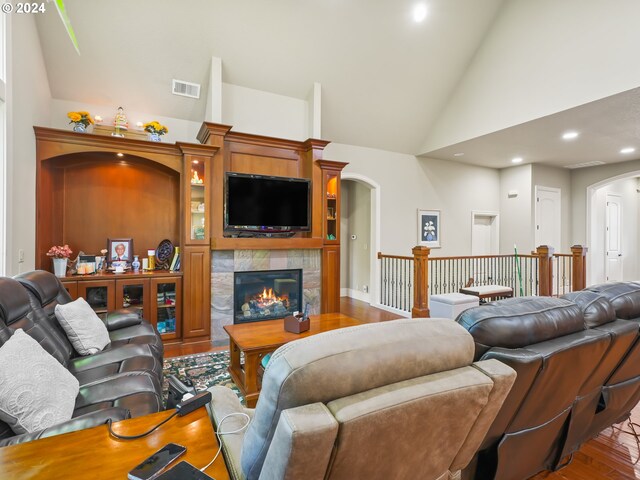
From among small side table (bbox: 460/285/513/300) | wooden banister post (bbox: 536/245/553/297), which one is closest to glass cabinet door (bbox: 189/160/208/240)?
small side table (bbox: 460/285/513/300)

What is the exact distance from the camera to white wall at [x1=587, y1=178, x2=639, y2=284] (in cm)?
753

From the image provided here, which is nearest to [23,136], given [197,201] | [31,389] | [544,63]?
[197,201]

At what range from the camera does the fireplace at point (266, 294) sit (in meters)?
4.20

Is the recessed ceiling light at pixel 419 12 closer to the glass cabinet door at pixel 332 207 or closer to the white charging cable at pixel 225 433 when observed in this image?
the glass cabinet door at pixel 332 207

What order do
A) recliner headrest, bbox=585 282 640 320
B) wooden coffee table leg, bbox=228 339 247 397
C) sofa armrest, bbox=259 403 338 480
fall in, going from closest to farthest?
sofa armrest, bbox=259 403 338 480 → recliner headrest, bbox=585 282 640 320 → wooden coffee table leg, bbox=228 339 247 397

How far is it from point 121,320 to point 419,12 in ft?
16.7

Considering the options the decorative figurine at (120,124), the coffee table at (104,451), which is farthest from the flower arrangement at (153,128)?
the coffee table at (104,451)

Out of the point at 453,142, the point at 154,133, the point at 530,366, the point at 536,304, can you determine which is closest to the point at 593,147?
the point at 453,142

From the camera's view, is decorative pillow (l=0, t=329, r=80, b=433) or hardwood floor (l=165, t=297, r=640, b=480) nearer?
decorative pillow (l=0, t=329, r=80, b=433)

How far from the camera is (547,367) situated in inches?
45.6

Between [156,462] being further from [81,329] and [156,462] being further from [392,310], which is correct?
[392,310]

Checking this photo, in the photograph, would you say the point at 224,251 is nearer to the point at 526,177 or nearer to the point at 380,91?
the point at 380,91

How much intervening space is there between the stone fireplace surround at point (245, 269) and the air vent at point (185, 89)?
214 centimetres

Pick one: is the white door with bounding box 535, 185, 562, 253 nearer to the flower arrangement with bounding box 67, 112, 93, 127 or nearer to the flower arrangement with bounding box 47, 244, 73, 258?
the flower arrangement with bounding box 67, 112, 93, 127
